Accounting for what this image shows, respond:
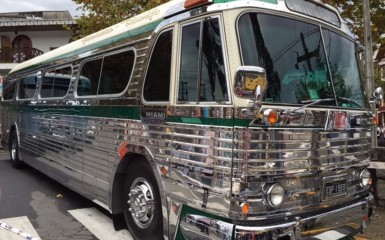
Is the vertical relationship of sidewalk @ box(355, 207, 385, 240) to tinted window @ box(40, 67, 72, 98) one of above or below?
below

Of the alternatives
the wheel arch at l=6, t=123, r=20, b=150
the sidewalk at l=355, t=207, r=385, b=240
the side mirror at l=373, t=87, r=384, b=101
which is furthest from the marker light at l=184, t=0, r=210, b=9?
the wheel arch at l=6, t=123, r=20, b=150

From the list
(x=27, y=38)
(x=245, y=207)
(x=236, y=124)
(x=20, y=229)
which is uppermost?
(x=27, y=38)

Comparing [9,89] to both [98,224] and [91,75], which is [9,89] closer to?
[91,75]

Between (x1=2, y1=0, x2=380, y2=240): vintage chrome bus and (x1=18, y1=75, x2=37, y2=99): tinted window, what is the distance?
403cm

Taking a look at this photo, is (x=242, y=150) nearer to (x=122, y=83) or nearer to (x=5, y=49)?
(x=122, y=83)

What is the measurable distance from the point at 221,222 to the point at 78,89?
3.61 metres

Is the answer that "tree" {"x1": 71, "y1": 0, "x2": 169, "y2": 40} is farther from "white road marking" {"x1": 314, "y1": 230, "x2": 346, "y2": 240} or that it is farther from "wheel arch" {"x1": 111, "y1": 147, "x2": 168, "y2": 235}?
"white road marking" {"x1": 314, "y1": 230, "x2": 346, "y2": 240}

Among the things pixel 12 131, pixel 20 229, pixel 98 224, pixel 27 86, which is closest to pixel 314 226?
pixel 98 224

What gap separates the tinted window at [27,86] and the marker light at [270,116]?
6.51 meters

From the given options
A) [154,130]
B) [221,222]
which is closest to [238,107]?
[221,222]

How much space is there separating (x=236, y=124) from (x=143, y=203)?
5.78ft

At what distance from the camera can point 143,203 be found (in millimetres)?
4508

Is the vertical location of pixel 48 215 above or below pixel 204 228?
below

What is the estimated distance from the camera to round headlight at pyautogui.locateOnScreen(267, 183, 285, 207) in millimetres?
3350
